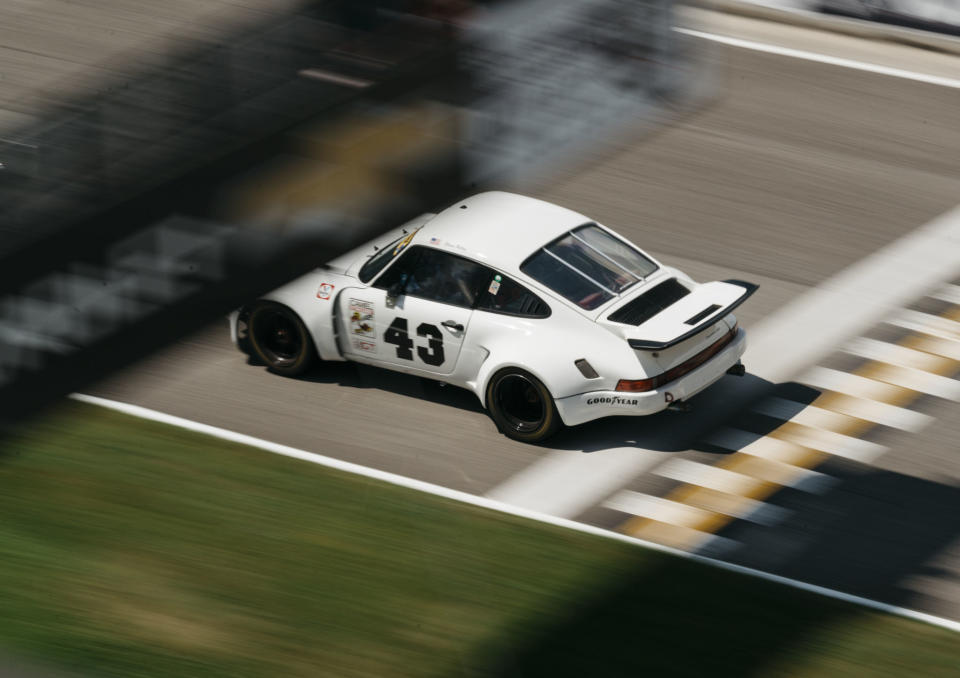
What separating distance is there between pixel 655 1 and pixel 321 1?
9.46m

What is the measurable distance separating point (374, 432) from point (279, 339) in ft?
4.15

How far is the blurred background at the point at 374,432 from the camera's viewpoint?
24.0ft

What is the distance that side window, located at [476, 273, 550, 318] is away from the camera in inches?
416

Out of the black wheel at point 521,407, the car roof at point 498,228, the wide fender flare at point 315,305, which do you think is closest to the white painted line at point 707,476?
the black wheel at point 521,407

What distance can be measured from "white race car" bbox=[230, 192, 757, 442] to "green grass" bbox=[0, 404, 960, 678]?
112 cm

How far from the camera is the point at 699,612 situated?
8.83 meters

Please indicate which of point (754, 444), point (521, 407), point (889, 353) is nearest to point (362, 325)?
point (521, 407)

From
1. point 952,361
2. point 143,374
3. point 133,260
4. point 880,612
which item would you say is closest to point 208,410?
point 143,374

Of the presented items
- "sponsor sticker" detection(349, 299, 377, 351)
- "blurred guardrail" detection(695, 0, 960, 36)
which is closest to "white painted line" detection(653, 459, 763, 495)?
"sponsor sticker" detection(349, 299, 377, 351)

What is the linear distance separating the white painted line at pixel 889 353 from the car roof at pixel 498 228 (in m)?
2.82

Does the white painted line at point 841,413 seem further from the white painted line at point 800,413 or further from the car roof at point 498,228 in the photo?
the car roof at point 498,228

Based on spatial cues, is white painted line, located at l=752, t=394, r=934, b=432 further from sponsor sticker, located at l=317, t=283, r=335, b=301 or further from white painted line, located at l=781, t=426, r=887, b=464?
sponsor sticker, located at l=317, t=283, r=335, b=301

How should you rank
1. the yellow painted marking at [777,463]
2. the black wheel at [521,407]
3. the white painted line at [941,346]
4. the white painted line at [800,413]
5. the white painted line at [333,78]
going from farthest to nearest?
the white painted line at [941,346] < the white painted line at [800,413] < the black wheel at [521,407] < the yellow painted marking at [777,463] < the white painted line at [333,78]

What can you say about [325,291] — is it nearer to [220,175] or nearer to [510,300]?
[510,300]
